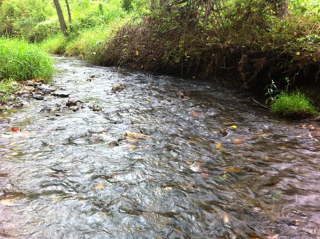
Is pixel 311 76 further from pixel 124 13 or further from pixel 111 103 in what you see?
pixel 124 13

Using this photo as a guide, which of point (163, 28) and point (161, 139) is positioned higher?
point (163, 28)

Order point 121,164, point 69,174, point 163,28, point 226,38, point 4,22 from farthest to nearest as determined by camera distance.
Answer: point 4,22, point 163,28, point 226,38, point 121,164, point 69,174

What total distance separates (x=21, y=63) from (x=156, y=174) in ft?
20.2

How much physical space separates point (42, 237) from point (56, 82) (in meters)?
6.65

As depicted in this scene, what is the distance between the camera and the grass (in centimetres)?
478

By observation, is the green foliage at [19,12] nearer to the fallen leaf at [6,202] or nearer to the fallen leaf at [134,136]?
the fallen leaf at [134,136]

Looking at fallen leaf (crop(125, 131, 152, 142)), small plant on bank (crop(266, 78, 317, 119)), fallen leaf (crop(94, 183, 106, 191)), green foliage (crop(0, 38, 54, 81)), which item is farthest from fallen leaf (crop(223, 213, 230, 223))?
green foliage (crop(0, 38, 54, 81))

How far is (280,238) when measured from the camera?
199cm

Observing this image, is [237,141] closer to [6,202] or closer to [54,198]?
[54,198]

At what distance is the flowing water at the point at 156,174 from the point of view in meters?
2.10

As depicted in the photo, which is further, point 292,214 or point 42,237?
point 292,214

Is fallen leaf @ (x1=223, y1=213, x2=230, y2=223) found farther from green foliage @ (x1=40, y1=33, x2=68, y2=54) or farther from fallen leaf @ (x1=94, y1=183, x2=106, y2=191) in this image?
green foliage @ (x1=40, y1=33, x2=68, y2=54)

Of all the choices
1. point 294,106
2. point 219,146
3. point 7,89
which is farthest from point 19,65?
point 294,106

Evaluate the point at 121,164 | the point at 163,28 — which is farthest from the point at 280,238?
the point at 163,28
